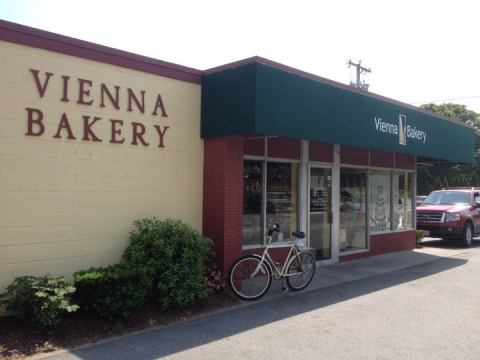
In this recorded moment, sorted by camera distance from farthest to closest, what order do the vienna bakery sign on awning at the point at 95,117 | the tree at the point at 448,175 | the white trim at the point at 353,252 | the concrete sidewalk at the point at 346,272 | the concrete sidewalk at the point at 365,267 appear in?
the tree at the point at 448,175 < the white trim at the point at 353,252 < the concrete sidewalk at the point at 365,267 < the vienna bakery sign on awning at the point at 95,117 < the concrete sidewalk at the point at 346,272

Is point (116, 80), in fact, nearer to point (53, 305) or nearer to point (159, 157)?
point (159, 157)

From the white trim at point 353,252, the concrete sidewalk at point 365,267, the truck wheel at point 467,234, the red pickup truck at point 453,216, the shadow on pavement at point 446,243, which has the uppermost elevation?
the red pickup truck at point 453,216

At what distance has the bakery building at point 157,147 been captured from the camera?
20.3ft

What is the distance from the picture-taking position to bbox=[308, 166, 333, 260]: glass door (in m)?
10.6

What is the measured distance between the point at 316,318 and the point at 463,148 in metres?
9.85

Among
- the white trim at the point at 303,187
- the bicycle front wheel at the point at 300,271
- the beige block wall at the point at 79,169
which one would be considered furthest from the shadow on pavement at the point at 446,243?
the beige block wall at the point at 79,169

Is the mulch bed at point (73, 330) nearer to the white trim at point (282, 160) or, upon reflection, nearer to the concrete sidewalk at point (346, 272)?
the concrete sidewalk at point (346, 272)

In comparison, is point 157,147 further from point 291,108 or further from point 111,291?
point 111,291

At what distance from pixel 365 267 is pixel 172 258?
5.58m

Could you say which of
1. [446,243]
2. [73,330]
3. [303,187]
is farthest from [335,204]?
[446,243]

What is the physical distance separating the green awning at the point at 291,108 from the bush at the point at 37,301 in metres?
3.57

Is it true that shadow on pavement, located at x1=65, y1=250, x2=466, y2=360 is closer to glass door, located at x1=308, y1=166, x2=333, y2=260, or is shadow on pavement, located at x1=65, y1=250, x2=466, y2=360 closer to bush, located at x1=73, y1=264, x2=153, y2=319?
bush, located at x1=73, y1=264, x2=153, y2=319

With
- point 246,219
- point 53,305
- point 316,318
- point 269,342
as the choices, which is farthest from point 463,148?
point 53,305

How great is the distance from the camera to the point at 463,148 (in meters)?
14.1
